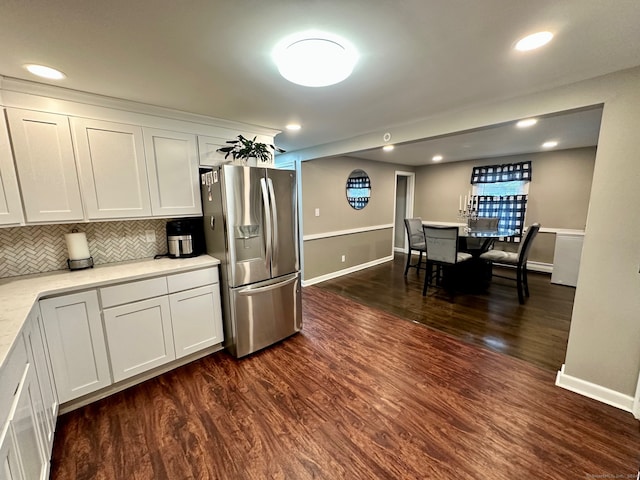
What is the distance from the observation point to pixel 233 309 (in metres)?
2.33

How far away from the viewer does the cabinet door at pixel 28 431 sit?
1.00 meters

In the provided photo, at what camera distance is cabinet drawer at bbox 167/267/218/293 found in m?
2.14

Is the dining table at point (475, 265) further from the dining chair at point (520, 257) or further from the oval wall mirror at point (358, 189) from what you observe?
the oval wall mirror at point (358, 189)

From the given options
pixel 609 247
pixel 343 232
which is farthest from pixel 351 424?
pixel 343 232

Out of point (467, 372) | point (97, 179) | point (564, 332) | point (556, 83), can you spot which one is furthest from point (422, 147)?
point (97, 179)

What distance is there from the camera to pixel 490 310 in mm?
3283

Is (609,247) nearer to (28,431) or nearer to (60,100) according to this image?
(28,431)

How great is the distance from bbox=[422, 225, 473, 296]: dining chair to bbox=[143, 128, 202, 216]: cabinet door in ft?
9.91

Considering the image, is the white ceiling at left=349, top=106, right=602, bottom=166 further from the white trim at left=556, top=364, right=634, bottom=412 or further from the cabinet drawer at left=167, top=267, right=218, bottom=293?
the cabinet drawer at left=167, top=267, right=218, bottom=293

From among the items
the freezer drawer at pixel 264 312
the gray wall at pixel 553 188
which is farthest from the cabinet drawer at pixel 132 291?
the gray wall at pixel 553 188

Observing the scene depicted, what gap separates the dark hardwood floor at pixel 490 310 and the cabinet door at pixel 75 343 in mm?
2821

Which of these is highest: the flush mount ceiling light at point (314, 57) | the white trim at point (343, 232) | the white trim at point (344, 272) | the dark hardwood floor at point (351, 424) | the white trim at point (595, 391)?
the flush mount ceiling light at point (314, 57)

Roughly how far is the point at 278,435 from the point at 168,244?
1.90 metres

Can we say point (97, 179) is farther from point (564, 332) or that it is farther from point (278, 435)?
point (564, 332)
